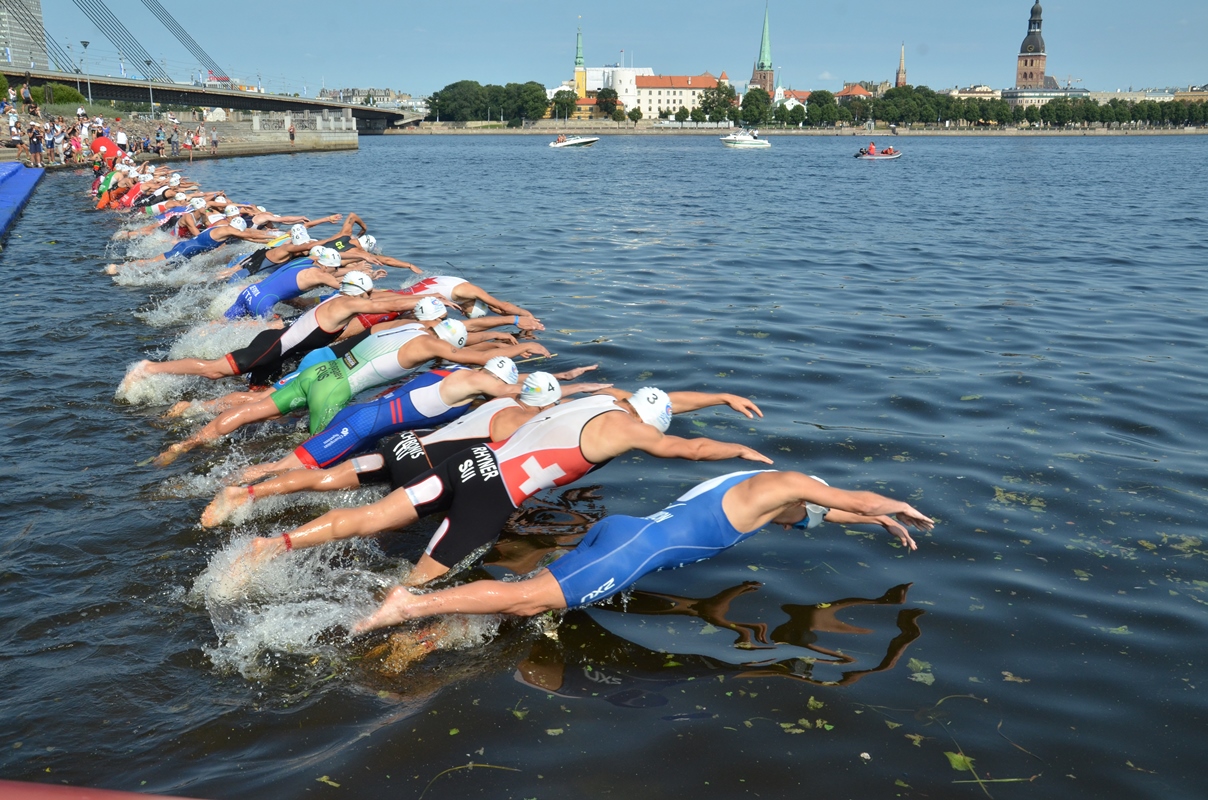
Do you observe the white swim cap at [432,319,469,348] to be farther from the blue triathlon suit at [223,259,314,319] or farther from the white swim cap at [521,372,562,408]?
the blue triathlon suit at [223,259,314,319]

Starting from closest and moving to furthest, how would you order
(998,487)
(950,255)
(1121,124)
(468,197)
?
(998,487) < (950,255) < (468,197) < (1121,124)

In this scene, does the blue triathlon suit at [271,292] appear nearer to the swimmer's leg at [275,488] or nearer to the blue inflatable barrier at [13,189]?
the swimmer's leg at [275,488]

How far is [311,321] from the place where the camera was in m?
10.9

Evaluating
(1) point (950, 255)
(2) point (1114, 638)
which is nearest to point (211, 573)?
(2) point (1114, 638)

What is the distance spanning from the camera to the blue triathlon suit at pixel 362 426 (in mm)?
8484

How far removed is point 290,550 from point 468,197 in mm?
36863

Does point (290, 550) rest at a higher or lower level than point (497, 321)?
lower

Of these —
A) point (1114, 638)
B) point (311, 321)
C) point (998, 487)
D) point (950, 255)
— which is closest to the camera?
point (1114, 638)

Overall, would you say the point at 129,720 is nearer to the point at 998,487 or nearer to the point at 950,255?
the point at 998,487

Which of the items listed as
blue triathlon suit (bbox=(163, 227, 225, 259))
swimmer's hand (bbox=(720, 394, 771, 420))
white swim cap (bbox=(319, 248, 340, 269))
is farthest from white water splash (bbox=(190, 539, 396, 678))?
blue triathlon suit (bbox=(163, 227, 225, 259))

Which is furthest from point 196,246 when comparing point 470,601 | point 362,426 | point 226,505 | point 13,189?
point 13,189

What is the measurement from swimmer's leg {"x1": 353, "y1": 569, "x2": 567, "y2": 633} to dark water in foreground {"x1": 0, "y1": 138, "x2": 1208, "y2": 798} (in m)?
0.37

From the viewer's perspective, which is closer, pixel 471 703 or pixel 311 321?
pixel 471 703

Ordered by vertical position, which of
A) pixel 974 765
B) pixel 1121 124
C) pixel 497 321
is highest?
pixel 1121 124
